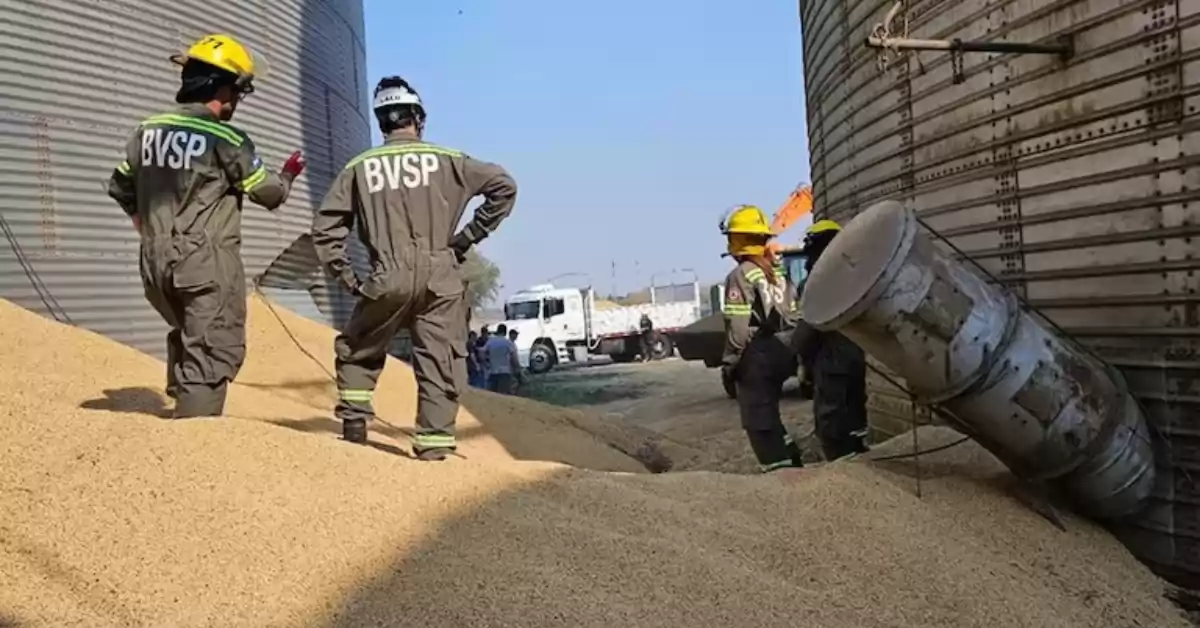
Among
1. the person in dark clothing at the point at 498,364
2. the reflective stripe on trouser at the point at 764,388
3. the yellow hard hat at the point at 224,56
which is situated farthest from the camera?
the person in dark clothing at the point at 498,364

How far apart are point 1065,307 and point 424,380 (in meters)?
2.79

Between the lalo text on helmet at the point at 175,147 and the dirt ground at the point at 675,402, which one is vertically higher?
the lalo text on helmet at the point at 175,147

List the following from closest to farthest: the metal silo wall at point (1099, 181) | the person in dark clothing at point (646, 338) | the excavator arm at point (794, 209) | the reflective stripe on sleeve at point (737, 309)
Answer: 1. the metal silo wall at point (1099, 181)
2. the reflective stripe on sleeve at point (737, 309)
3. the excavator arm at point (794, 209)
4. the person in dark clothing at point (646, 338)

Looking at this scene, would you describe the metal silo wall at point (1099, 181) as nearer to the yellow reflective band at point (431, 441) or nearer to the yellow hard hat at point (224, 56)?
the yellow reflective band at point (431, 441)

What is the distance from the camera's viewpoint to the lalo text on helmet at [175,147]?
4.54 meters

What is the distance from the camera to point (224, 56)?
4.65 meters

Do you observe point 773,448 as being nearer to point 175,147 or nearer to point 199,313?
point 199,313

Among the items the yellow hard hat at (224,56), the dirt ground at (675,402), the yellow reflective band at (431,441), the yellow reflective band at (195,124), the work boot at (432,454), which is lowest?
the dirt ground at (675,402)

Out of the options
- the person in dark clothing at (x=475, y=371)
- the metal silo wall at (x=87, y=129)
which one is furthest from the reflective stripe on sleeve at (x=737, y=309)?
the person in dark clothing at (x=475, y=371)

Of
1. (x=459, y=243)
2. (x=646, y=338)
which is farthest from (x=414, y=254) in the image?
(x=646, y=338)

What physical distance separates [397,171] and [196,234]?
0.91 meters

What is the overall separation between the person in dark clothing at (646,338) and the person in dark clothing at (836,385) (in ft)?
83.4

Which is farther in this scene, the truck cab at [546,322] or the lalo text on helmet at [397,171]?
the truck cab at [546,322]

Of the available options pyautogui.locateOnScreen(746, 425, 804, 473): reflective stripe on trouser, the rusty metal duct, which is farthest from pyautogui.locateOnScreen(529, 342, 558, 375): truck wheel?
the rusty metal duct
